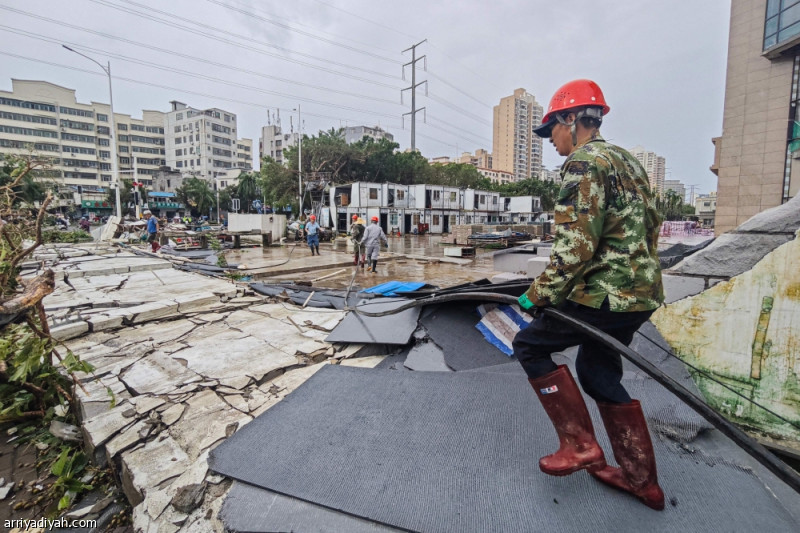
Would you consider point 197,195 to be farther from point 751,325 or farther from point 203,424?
point 751,325

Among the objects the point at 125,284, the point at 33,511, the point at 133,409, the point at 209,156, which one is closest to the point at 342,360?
the point at 133,409

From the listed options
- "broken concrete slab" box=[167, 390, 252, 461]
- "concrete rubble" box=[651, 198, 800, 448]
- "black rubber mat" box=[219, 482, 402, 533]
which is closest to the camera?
"black rubber mat" box=[219, 482, 402, 533]

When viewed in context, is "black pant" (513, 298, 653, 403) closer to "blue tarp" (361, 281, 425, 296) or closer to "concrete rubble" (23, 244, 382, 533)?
"concrete rubble" (23, 244, 382, 533)

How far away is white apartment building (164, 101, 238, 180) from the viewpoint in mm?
74062

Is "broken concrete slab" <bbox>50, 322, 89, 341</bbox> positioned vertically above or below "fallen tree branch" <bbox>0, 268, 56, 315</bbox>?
below

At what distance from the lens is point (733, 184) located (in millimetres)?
12406

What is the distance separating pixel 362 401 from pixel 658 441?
1.79 metres

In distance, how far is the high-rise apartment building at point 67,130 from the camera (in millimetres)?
54562

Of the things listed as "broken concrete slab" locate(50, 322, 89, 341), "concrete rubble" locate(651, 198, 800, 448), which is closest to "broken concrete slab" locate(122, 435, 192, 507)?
"broken concrete slab" locate(50, 322, 89, 341)

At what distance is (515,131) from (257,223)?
106 m

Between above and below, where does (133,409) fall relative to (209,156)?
below

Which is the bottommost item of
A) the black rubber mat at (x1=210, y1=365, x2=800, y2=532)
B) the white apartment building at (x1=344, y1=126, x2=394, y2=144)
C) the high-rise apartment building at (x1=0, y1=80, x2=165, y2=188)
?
the black rubber mat at (x1=210, y1=365, x2=800, y2=532)

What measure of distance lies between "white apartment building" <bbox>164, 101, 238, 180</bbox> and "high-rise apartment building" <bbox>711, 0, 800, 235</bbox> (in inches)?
3205

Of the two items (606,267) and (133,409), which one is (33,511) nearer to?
(133,409)
